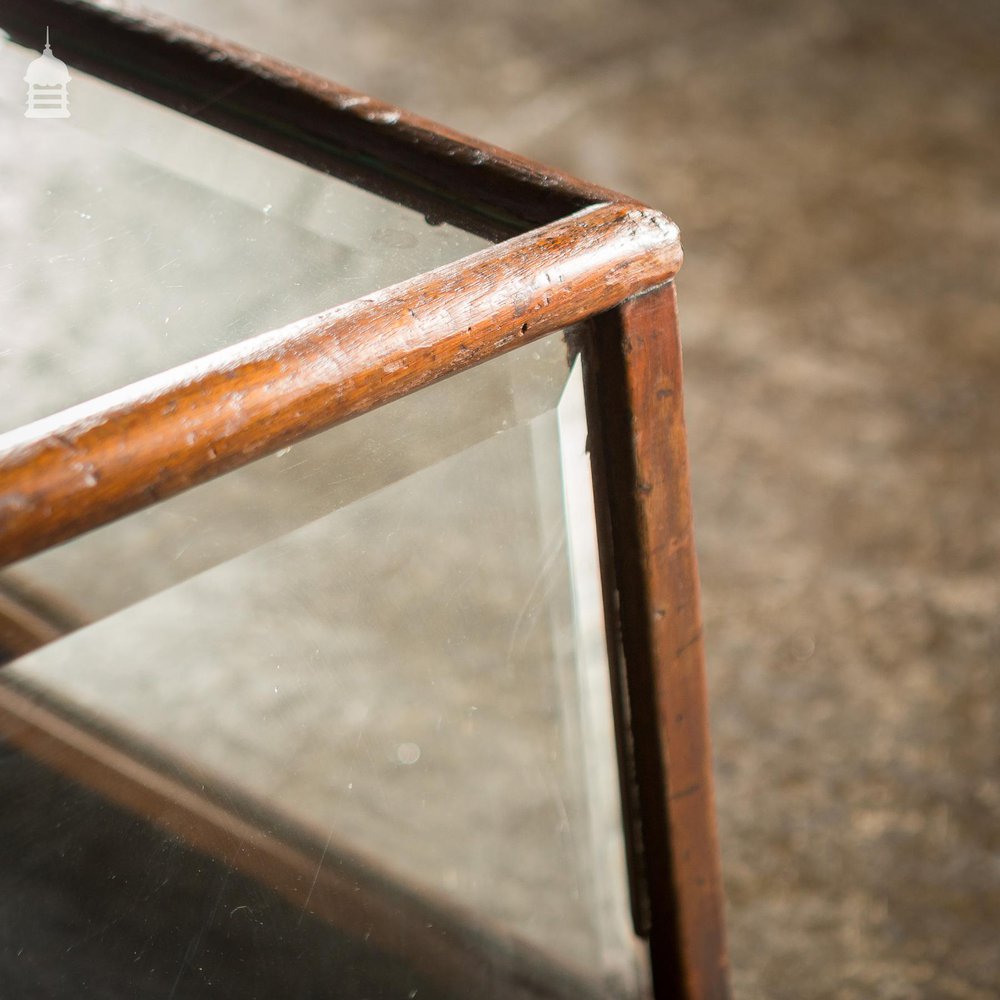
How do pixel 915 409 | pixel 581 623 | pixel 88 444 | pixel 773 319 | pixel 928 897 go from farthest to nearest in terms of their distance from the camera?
pixel 773 319, pixel 915 409, pixel 928 897, pixel 581 623, pixel 88 444

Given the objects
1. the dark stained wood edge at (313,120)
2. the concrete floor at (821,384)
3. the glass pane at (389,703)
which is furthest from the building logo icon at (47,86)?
the concrete floor at (821,384)

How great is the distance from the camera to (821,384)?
1.90 metres

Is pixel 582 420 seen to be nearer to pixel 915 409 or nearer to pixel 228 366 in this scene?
pixel 228 366

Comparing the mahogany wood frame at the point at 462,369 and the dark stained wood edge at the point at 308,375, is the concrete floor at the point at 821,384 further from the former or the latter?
the dark stained wood edge at the point at 308,375

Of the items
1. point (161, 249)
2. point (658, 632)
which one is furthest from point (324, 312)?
point (658, 632)

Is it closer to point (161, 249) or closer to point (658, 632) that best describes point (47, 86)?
point (161, 249)

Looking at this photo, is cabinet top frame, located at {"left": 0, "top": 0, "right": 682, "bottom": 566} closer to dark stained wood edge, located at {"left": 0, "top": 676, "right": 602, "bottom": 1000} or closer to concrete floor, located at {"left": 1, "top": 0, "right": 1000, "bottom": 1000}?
dark stained wood edge, located at {"left": 0, "top": 676, "right": 602, "bottom": 1000}

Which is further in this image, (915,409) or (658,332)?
(915,409)

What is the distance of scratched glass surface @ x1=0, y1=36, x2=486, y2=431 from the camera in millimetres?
503

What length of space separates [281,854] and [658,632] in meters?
0.22

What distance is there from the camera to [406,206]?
1.82ft

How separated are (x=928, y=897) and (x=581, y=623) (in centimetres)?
78

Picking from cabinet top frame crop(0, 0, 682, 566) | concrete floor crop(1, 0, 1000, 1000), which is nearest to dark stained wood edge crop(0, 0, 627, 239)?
cabinet top frame crop(0, 0, 682, 566)

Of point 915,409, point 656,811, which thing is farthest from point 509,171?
point 915,409
